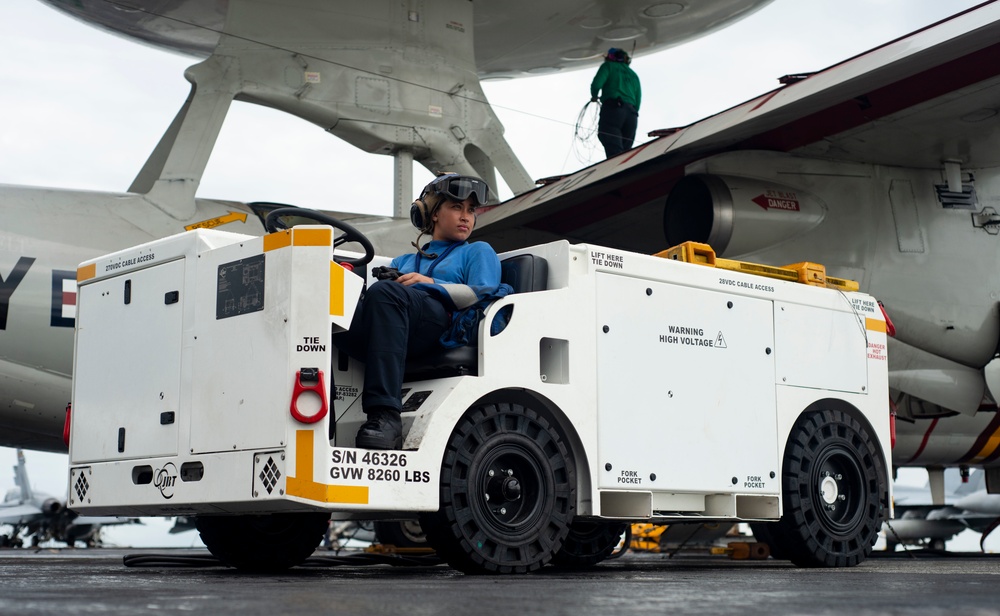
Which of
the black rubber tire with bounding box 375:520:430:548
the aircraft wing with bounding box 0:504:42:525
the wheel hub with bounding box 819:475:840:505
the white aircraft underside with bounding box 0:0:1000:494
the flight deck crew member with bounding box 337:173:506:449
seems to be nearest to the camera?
the flight deck crew member with bounding box 337:173:506:449

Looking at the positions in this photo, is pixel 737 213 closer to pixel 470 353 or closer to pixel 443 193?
pixel 443 193

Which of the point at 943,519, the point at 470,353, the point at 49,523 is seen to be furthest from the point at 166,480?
the point at 49,523

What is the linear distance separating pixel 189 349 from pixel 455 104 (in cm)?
617

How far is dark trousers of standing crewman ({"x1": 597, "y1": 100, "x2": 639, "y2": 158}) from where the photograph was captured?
38.8ft

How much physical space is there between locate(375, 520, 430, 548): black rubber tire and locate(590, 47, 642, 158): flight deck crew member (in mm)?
4363

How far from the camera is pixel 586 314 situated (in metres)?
5.42

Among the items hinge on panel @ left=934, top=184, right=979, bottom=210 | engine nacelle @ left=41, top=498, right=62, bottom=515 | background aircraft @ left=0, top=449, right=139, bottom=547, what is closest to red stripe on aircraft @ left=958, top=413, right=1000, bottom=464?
hinge on panel @ left=934, top=184, right=979, bottom=210

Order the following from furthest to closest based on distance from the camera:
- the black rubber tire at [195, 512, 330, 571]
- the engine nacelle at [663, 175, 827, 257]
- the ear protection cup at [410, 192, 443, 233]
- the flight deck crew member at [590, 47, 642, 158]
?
the flight deck crew member at [590, 47, 642, 158], the engine nacelle at [663, 175, 827, 257], the black rubber tire at [195, 512, 330, 571], the ear protection cup at [410, 192, 443, 233]

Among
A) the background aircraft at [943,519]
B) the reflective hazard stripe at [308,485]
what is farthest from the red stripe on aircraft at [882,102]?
the background aircraft at [943,519]

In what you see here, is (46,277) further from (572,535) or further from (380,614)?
(380,614)

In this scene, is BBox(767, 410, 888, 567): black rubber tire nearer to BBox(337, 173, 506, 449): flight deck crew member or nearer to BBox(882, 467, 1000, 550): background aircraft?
BBox(337, 173, 506, 449): flight deck crew member

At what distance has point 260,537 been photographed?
5.88 meters

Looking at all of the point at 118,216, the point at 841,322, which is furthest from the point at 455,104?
the point at 841,322

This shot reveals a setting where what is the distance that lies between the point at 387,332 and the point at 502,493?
2.81 ft
